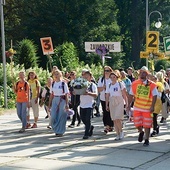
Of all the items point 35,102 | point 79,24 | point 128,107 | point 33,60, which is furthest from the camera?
point 79,24

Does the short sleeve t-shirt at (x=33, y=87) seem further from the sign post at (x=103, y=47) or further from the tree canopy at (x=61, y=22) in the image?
the tree canopy at (x=61, y=22)

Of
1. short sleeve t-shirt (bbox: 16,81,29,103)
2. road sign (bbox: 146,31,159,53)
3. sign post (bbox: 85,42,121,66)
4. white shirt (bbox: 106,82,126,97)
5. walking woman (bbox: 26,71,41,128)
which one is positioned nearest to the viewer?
white shirt (bbox: 106,82,126,97)

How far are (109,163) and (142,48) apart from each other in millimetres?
50771

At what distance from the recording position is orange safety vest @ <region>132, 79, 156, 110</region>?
417 inches

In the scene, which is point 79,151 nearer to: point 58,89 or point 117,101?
point 117,101

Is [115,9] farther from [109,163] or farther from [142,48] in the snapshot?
[109,163]

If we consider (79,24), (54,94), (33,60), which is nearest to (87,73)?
(54,94)

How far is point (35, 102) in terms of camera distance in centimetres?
1470

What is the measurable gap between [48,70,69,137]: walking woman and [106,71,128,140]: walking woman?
53.6 inches

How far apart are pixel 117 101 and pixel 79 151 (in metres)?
2.03

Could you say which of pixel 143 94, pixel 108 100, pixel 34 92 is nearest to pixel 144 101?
pixel 143 94

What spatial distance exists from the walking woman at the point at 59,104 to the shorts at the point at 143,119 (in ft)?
8.01

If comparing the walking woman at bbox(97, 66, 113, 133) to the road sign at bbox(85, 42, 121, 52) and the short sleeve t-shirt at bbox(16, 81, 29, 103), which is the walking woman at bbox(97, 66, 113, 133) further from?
the short sleeve t-shirt at bbox(16, 81, 29, 103)

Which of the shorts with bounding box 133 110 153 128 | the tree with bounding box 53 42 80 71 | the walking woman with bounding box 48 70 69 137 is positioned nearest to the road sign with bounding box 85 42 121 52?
the walking woman with bounding box 48 70 69 137
